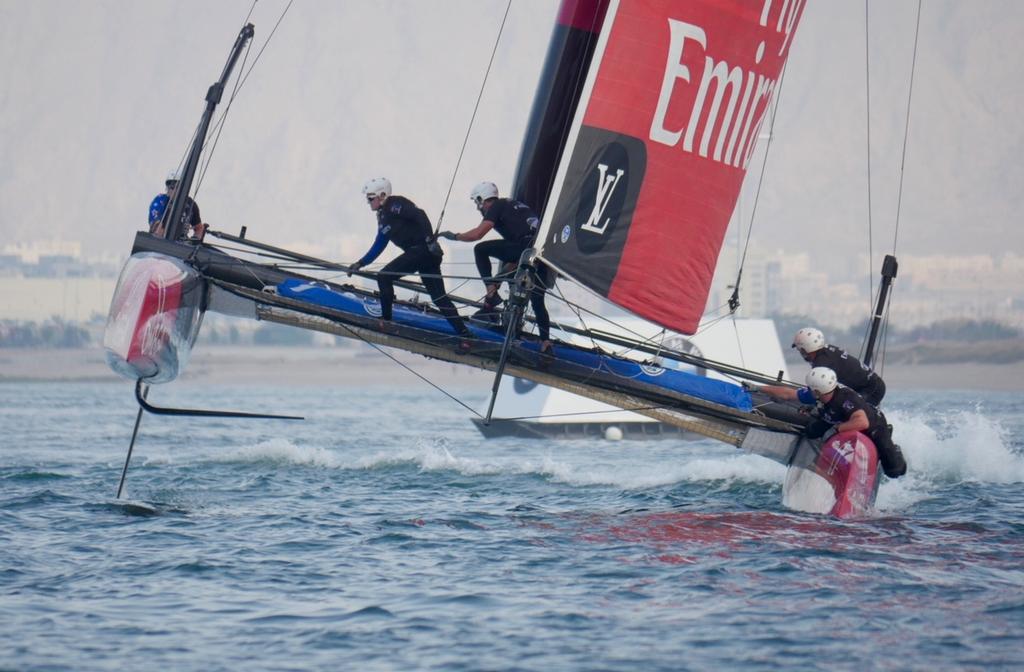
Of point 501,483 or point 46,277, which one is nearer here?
point 501,483

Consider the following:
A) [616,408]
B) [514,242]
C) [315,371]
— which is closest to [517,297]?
[514,242]

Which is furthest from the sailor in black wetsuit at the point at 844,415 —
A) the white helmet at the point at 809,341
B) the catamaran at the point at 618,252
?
the white helmet at the point at 809,341

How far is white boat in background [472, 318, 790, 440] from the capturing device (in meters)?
23.8

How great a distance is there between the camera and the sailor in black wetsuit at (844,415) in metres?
12.9

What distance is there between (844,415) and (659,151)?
2.89 m

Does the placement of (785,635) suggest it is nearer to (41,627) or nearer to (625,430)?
(41,627)

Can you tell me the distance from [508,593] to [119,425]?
2331 centimetres

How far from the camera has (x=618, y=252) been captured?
12.1m

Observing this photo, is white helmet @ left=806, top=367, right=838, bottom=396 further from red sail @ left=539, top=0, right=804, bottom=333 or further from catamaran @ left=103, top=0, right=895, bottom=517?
Answer: red sail @ left=539, top=0, right=804, bottom=333

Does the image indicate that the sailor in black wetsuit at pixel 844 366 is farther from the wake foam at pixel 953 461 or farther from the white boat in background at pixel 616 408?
the white boat in background at pixel 616 408

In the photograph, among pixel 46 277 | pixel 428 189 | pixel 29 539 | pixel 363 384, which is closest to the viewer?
pixel 29 539

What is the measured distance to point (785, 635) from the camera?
27.9 ft

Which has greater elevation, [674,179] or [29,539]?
[674,179]

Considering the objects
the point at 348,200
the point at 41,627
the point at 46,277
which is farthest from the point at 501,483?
the point at 348,200
